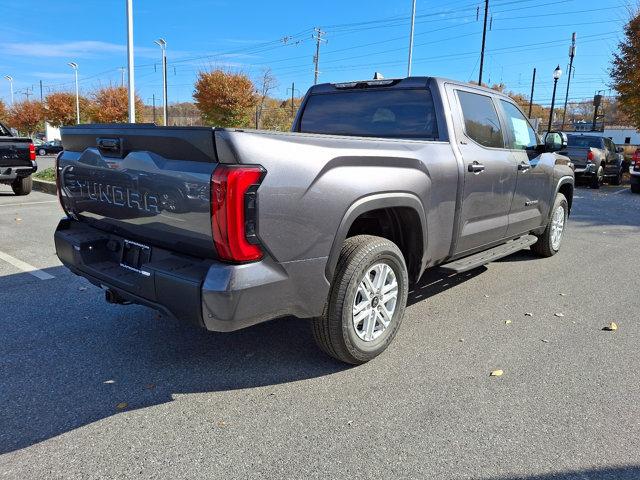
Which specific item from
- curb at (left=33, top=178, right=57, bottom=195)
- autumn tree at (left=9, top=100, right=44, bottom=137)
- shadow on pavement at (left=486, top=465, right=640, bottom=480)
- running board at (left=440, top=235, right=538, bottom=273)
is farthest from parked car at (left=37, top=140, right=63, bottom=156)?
shadow on pavement at (left=486, top=465, right=640, bottom=480)

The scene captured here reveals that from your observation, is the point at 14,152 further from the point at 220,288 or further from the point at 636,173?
the point at 636,173

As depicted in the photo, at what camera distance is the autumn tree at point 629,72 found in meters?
18.9

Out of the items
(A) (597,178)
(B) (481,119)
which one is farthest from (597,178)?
(B) (481,119)

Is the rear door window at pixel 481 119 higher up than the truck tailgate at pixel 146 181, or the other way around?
the rear door window at pixel 481 119

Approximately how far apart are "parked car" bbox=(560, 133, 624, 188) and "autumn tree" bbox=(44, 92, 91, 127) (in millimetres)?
54109

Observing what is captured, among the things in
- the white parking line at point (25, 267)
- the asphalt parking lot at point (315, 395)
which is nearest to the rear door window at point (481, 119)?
the asphalt parking lot at point (315, 395)

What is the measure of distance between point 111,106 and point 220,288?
166ft

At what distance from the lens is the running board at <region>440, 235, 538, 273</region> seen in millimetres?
4094

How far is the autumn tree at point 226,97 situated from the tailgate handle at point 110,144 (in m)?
31.8

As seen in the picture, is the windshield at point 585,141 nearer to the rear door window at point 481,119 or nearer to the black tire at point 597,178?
the black tire at point 597,178

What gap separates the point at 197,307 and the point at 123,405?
0.83m

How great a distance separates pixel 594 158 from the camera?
54.2ft

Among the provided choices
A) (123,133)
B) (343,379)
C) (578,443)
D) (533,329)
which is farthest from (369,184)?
(533,329)

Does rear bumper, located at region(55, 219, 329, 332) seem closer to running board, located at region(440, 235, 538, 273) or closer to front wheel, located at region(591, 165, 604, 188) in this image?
running board, located at region(440, 235, 538, 273)
